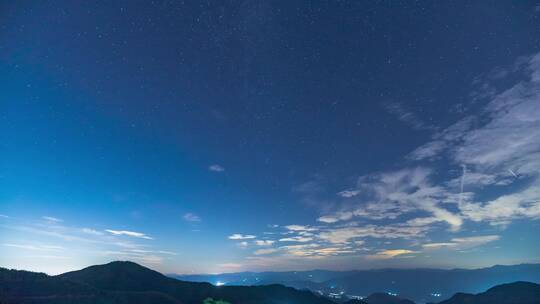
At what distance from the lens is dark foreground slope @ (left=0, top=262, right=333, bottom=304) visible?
75.9m

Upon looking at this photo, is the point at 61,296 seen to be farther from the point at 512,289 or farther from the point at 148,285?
the point at 512,289

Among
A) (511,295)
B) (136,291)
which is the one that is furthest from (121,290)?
(511,295)

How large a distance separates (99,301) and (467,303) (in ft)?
732

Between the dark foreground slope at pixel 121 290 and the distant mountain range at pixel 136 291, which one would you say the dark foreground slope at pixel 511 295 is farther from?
the dark foreground slope at pixel 121 290

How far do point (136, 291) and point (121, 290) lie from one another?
8.47m

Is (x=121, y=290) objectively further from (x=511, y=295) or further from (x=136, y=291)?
(x=511, y=295)

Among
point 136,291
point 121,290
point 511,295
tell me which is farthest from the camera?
point 511,295

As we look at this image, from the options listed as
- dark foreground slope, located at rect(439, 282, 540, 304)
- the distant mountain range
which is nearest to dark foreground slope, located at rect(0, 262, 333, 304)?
the distant mountain range

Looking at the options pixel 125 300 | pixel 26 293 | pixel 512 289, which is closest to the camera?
pixel 26 293

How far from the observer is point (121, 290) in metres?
120

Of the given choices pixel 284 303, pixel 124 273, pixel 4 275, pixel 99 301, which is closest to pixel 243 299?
pixel 284 303

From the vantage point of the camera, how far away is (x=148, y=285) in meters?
138

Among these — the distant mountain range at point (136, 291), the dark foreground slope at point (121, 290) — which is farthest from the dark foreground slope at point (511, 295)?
the dark foreground slope at point (121, 290)

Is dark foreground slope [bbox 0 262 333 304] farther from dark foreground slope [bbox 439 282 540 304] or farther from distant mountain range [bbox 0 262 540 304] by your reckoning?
dark foreground slope [bbox 439 282 540 304]
